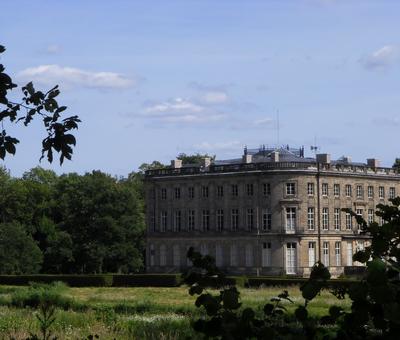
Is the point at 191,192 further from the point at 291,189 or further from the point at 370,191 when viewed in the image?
the point at 370,191

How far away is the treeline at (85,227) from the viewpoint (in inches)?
2886

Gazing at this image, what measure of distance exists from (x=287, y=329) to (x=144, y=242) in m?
76.7

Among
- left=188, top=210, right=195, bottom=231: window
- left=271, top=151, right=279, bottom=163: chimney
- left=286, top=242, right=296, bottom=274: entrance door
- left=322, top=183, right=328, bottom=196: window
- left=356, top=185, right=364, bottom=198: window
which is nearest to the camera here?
left=286, top=242, right=296, bottom=274: entrance door

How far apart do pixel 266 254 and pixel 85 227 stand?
611 inches

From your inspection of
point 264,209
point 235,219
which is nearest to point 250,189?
point 264,209

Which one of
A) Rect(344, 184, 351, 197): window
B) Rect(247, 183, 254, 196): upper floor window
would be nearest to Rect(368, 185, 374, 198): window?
Rect(344, 184, 351, 197): window

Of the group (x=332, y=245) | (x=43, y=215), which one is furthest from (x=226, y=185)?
(x=43, y=215)

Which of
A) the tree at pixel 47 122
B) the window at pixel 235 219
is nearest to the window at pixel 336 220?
the window at pixel 235 219

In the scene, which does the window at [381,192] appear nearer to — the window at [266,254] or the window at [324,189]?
the window at [324,189]

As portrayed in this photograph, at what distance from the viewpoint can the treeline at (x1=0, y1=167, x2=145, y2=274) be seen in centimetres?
7331

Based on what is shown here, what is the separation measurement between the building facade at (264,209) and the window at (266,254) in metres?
0.08

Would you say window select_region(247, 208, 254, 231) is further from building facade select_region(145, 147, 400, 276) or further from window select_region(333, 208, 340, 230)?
window select_region(333, 208, 340, 230)

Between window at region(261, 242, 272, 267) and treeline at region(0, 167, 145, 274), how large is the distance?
11.0 m

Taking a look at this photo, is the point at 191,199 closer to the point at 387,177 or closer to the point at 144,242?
the point at 144,242
